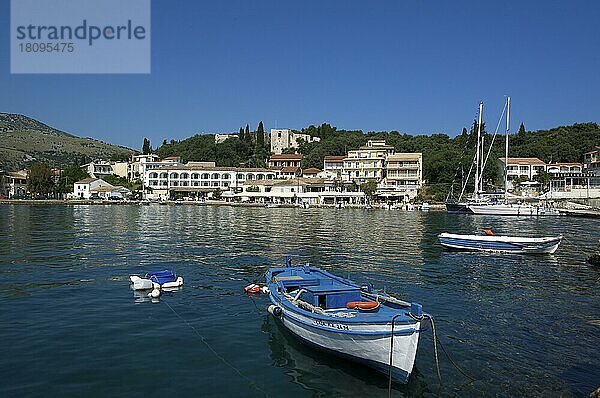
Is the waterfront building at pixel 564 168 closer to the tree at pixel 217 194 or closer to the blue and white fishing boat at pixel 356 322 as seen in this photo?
the tree at pixel 217 194

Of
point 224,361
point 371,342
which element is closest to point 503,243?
point 371,342

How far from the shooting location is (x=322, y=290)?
1406 cm

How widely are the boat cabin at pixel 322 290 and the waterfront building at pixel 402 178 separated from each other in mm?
93629

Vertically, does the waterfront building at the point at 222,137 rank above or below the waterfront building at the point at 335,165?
above

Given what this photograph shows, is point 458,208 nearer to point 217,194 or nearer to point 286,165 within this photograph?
point 217,194

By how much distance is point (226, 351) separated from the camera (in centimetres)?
1356

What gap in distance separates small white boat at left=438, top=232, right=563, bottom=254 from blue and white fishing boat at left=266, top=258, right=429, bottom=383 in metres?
21.1

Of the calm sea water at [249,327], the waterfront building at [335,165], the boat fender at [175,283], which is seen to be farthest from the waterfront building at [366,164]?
the boat fender at [175,283]

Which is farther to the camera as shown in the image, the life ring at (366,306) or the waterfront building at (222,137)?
the waterfront building at (222,137)

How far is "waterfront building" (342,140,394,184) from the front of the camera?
4555 inches

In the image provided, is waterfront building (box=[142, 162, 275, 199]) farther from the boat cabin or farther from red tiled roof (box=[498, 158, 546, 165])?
the boat cabin

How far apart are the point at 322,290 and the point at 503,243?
76.3 feet

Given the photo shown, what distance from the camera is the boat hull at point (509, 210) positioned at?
77750 mm

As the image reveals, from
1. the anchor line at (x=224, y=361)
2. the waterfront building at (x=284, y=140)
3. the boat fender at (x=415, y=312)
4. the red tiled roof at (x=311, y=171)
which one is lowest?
the anchor line at (x=224, y=361)
